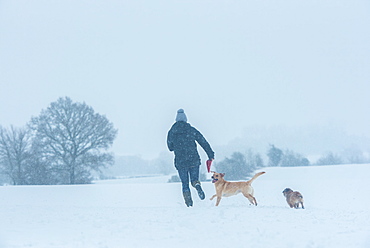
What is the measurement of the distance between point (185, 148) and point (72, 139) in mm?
35329

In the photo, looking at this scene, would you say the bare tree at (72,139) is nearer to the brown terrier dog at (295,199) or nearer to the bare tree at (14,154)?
the bare tree at (14,154)

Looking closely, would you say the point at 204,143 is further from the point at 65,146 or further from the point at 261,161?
the point at 261,161

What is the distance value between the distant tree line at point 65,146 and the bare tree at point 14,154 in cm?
12

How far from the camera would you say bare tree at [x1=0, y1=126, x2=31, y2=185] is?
41.6m

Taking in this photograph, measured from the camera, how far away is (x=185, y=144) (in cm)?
801

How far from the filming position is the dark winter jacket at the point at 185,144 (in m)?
7.94

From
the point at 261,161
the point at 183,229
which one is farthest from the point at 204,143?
the point at 261,161

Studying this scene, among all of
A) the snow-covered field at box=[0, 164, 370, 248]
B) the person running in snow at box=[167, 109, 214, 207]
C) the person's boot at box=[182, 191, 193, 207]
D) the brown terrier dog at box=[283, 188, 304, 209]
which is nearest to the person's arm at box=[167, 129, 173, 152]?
the person running in snow at box=[167, 109, 214, 207]

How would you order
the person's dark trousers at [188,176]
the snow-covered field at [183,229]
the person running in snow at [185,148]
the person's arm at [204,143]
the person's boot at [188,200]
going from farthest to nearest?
the person's arm at [204,143], the person running in snow at [185,148], the person's dark trousers at [188,176], the person's boot at [188,200], the snow-covered field at [183,229]

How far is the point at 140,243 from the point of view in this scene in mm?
4492

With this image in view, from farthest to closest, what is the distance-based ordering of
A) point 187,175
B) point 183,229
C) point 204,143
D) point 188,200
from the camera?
point 204,143 → point 187,175 → point 188,200 → point 183,229

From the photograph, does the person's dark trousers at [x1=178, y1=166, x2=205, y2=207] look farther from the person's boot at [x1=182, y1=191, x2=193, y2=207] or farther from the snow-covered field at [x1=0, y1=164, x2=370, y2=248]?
the snow-covered field at [x1=0, y1=164, x2=370, y2=248]

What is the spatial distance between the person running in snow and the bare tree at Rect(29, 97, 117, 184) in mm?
33979

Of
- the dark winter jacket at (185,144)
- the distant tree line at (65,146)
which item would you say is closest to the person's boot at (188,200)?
the dark winter jacket at (185,144)
